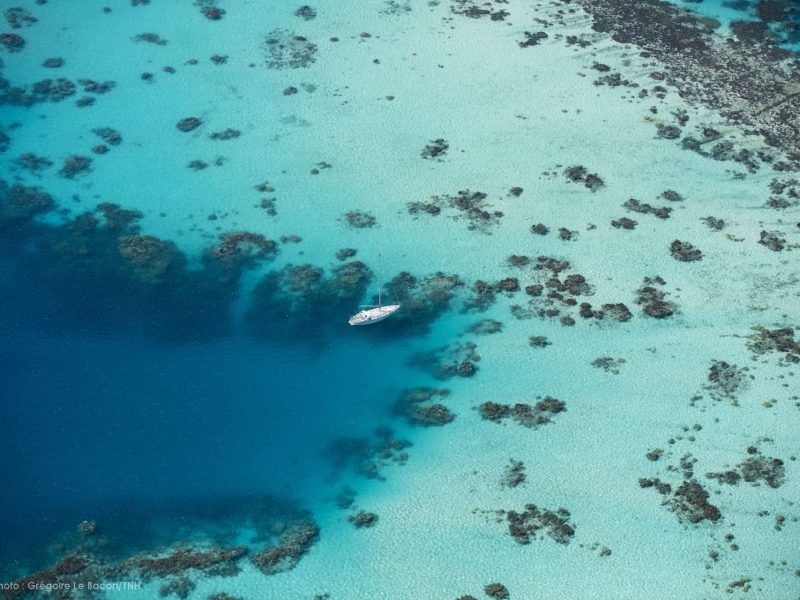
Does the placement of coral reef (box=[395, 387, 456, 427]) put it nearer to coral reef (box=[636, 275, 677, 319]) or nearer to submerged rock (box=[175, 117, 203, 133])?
coral reef (box=[636, 275, 677, 319])

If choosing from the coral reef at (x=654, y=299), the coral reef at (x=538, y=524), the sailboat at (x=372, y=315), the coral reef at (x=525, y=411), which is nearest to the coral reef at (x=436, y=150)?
the sailboat at (x=372, y=315)

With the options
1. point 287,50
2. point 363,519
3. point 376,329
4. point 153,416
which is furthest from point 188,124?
point 363,519

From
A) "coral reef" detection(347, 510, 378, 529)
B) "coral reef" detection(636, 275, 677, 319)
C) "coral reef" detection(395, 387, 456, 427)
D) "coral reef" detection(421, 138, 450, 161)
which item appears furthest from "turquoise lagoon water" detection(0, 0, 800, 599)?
"coral reef" detection(421, 138, 450, 161)

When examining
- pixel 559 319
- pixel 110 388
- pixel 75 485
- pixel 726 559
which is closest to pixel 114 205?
pixel 110 388

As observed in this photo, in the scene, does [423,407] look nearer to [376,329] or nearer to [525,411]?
[525,411]

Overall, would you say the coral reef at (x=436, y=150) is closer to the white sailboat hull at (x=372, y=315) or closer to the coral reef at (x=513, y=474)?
the white sailboat hull at (x=372, y=315)

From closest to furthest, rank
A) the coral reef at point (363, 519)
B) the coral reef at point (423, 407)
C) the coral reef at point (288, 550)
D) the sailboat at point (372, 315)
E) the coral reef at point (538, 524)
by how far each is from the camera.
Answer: the coral reef at point (288, 550) < the coral reef at point (538, 524) < the coral reef at point (363, 519) < the coral reef at point (423, 407) < the sailboat at point (372, 315)
